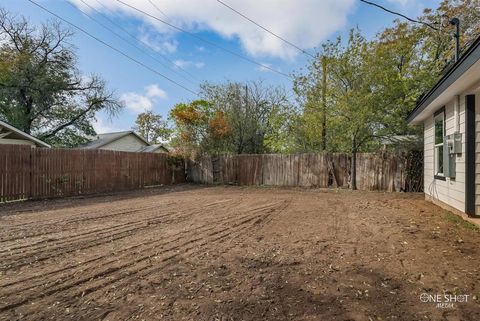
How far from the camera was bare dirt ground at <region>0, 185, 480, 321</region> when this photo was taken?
2129mm

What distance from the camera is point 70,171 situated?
388 inches

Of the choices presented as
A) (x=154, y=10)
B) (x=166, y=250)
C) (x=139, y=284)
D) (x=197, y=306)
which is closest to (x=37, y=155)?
(x=154, y=10)

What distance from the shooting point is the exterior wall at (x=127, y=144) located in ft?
71.5

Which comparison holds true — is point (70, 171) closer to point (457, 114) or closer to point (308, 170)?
point (308, 170)

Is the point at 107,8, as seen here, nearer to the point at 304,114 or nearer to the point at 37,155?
the point at 37,155

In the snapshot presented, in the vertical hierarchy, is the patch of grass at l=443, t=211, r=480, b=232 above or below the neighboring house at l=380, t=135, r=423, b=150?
below

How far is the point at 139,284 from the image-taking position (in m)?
2.57

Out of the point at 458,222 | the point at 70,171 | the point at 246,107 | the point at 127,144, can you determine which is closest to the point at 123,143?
the point at 127,144

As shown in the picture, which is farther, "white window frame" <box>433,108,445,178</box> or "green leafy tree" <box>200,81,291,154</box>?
"green leafy tree" <box>200,81,291,154</box>

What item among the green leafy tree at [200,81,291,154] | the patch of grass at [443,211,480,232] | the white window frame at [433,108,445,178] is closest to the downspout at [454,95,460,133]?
the white window frame at [433,108,445,178]

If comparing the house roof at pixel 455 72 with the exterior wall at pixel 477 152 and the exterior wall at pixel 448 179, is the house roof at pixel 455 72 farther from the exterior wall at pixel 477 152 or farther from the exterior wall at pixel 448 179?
the exterior wall at pixel 477 152

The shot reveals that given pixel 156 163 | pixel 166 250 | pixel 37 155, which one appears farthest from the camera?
pixel 156 163

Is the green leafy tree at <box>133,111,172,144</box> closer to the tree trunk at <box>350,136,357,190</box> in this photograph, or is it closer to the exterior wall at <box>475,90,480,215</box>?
the tree trunk at <box>350,136,357,190</box>

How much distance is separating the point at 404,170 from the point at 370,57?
425 cm
